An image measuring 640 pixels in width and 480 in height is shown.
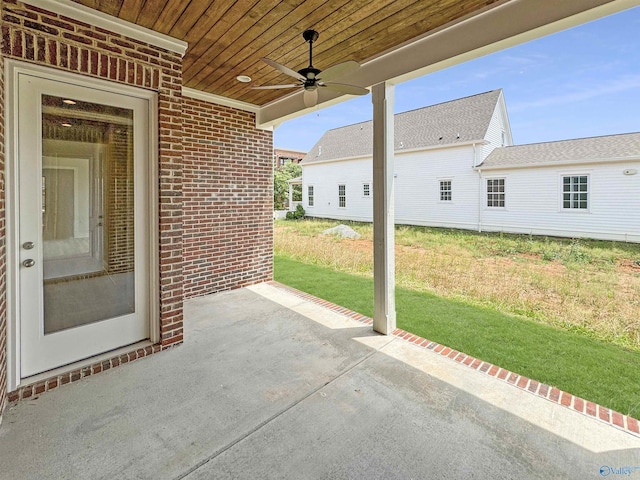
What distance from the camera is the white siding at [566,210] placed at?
9.62 metres

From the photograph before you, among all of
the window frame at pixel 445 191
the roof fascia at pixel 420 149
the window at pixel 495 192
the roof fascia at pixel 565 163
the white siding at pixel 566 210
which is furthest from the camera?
the window frame at pixel 445 191

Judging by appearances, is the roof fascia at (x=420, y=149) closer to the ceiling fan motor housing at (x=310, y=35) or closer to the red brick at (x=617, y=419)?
the ceiling fan motor housing at (x=310, y=35)

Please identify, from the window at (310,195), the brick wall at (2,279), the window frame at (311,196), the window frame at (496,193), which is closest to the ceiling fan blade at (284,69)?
the brick wall at (2,279)

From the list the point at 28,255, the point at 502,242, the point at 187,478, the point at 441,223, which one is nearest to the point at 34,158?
the point at 28,255

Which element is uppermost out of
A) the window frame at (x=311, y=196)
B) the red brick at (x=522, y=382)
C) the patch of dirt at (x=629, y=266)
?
the window frame at (x=311, y=196)

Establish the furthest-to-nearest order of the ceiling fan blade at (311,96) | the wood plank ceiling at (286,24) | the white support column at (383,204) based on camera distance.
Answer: the white support column at (383,204), the ceiling fan blade at (311,96), the wood plank ceiling at (286,24)

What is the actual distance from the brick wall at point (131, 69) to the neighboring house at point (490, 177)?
39.3ft

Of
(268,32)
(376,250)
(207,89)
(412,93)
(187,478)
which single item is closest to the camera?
(187,478)

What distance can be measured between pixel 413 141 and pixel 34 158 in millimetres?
13939

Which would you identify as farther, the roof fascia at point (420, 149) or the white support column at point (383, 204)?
the roof fascia at point (420, 149)

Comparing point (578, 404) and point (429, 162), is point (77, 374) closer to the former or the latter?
point (578, 404)

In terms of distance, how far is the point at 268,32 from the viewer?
3014mm

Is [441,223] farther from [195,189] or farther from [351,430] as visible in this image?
[351,430]

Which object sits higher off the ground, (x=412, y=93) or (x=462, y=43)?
(x=412, y=93)
